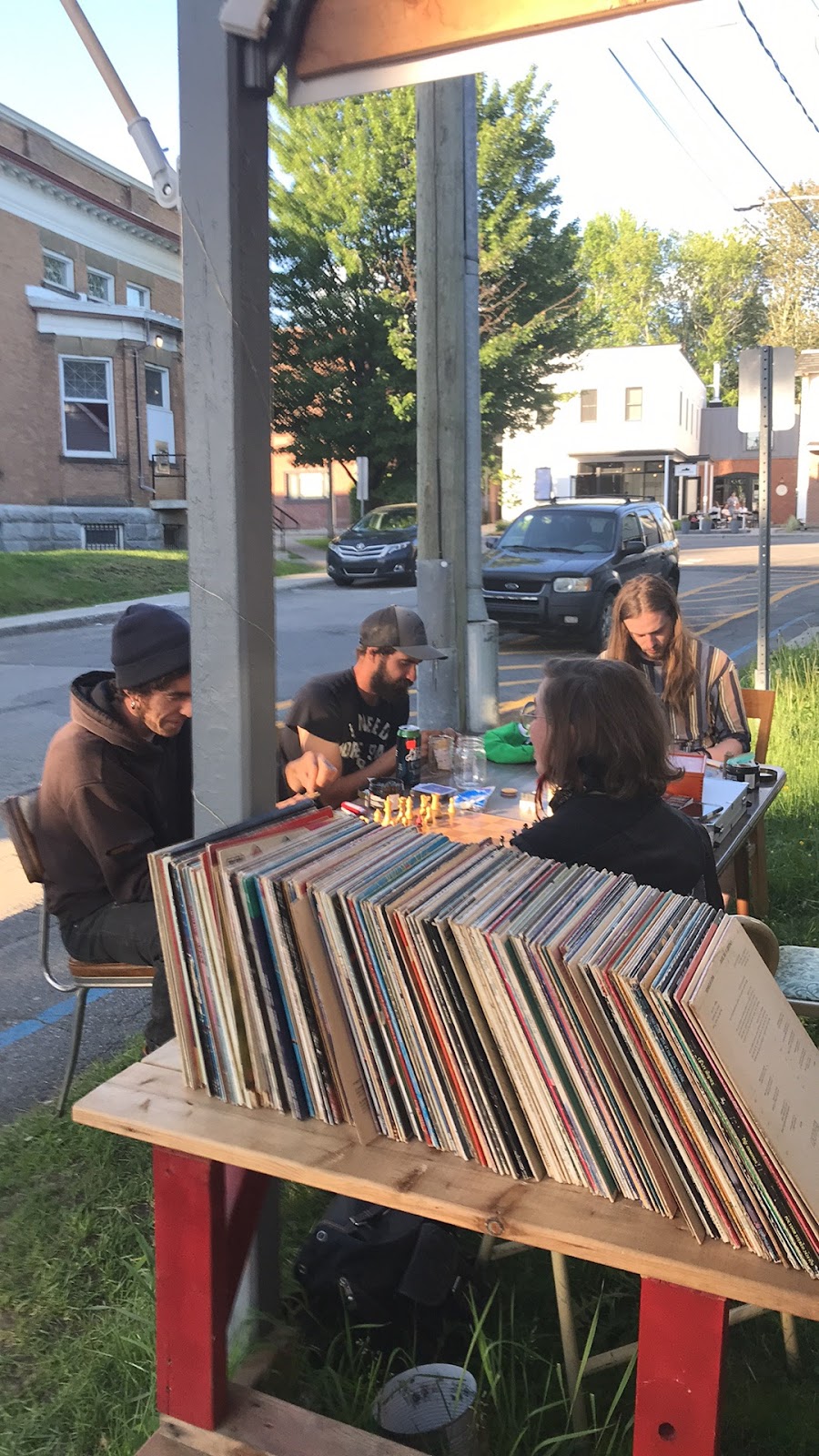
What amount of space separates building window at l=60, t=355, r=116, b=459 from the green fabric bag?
2391cm

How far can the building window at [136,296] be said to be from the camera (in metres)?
30.0

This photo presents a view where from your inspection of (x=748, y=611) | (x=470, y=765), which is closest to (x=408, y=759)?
(x=470, y=765)

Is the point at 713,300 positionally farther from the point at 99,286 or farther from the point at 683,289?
the point at 99,286

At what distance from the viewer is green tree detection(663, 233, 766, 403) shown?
70.5 metres

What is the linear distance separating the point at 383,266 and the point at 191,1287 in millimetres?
28502

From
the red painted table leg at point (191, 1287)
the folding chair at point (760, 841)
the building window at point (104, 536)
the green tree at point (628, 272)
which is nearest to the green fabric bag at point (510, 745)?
the folding chair at point (760, 841)

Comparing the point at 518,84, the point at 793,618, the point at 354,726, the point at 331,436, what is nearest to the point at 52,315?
the point at 331,436

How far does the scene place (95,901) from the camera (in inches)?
143

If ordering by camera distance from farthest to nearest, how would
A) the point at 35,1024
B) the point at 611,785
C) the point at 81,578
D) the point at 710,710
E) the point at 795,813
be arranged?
the point at 81,578 → the point at 795,813 → the point at 710,710 → the point at 35,1024 → the point at 611,785

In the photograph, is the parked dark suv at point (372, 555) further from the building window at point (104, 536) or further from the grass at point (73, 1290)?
the grass at point (73, 1290)

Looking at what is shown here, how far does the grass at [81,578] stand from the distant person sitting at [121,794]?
1422cm

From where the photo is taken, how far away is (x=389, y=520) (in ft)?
79.0

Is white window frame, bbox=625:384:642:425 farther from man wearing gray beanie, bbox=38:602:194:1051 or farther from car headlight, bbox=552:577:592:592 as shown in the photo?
man wearing gray beanie, bbox=38:602:194:1051

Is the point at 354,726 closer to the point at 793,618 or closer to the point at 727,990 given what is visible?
the point at 727,990
